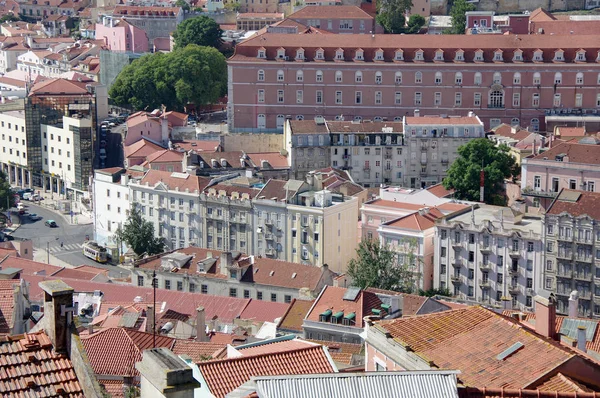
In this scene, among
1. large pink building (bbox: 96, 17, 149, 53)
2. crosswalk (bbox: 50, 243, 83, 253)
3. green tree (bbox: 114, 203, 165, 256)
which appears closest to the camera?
green tree (bbox: 114, 203, 165, 256)

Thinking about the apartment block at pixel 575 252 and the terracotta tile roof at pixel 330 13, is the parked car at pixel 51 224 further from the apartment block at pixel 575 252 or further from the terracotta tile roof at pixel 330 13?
the apartment block at pixel 575 252

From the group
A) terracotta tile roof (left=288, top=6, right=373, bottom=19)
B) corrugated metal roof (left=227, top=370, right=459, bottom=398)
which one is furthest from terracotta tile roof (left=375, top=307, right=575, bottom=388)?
terracotta tile roof (left=288, top=6, right=373, bottom=19)

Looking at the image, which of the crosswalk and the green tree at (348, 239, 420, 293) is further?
the crosswalk

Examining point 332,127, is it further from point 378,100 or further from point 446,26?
point 446,26

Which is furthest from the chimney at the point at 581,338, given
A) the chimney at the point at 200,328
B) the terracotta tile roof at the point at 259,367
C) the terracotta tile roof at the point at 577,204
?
the terracotta tile roof at the point at 577,204

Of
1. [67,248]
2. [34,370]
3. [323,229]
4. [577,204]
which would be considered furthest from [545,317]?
[67,248]

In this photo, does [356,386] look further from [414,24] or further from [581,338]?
[414,24]

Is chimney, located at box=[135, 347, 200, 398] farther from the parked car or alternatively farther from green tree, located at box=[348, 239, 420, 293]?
the parked car
